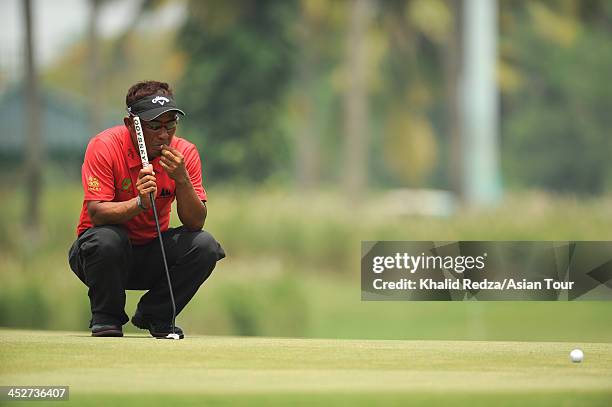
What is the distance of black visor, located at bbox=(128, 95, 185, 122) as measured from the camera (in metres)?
6.82

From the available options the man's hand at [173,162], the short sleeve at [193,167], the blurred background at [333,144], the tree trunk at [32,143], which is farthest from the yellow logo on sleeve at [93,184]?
the tree trunk at [32,143]

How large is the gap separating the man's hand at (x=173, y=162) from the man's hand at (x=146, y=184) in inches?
2.8

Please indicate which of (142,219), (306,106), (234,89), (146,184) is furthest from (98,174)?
(306,106)

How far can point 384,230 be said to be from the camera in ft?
72.1

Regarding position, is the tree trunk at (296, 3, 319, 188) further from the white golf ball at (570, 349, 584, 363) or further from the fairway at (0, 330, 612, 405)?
the white golf ball at (570, 349, 584, 363)

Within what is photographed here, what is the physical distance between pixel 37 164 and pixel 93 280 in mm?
18420

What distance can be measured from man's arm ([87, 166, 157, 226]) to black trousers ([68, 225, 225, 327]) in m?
0.08

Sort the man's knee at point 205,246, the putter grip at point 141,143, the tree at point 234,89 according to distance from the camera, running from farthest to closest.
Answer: the tree at point 234,89, the man's knee at point 205,246, the putter grip at point 141,143

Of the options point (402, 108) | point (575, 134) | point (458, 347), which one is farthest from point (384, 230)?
point (575, 134)

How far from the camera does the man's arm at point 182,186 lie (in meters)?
6.74

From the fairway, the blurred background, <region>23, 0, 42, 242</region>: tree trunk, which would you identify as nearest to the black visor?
the fairway

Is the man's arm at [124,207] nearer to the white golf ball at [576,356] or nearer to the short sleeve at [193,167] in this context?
the short sleeve at [193,167]

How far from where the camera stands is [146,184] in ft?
21.9

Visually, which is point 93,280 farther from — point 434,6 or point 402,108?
point 402,108
